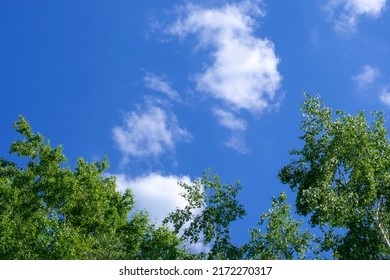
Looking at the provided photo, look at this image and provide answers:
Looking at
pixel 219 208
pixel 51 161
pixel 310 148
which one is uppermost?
pixel 51 161

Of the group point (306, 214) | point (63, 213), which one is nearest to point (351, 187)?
point (306, 214)

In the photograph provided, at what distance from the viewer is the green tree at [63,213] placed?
1507 inches

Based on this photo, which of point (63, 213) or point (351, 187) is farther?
point (63, 213)

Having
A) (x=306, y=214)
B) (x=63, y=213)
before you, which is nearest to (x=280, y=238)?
(x=306, y=214)

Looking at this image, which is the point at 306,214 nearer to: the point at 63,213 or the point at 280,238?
the point at 280,238

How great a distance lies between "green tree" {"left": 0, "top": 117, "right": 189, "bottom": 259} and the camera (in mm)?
38281

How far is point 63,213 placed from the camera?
4306 cm
